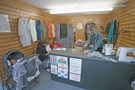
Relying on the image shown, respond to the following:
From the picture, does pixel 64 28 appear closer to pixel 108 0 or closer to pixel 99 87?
pixel 108 0

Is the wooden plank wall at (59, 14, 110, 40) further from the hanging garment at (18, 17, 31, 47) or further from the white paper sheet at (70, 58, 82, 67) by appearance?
the white paper sheet at (70, 58, 82, 67)

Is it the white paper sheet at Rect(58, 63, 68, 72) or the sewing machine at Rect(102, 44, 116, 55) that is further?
the white paper sheet at Rect(58, 63, 68, 72)

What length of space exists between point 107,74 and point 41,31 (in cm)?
345

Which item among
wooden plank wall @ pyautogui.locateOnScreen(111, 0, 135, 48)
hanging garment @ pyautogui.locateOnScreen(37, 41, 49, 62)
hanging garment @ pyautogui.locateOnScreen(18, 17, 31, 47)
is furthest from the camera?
hanging garment @ pyautogui.locateOnScreen(37, 41, 49, 62)

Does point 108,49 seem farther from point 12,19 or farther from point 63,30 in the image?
point 63,30

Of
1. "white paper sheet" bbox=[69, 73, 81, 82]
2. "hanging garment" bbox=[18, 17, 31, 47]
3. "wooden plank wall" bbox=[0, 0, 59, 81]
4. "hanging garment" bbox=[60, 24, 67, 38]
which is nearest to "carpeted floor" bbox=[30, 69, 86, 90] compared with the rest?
"white paper sheet" bbox=[69, 73, 81, 82]

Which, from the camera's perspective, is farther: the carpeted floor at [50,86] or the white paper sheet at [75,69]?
the carpeted floor at [50,86]

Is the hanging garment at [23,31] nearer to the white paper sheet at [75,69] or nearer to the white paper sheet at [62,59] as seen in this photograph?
the white paper sheet at [62,59]

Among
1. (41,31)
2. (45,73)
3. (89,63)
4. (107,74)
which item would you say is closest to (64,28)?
(41,31)

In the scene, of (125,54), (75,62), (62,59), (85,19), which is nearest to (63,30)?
(85,19)

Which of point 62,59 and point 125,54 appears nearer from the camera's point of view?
point 125,54

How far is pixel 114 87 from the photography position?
1.80 meters

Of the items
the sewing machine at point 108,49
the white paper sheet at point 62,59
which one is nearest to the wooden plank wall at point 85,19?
the sewing machine at point 108,49

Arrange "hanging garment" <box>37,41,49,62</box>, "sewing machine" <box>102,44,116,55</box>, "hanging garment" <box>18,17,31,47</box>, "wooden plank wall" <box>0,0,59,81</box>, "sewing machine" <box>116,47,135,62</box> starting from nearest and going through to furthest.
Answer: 1. "sewing machine" <box>116,47,135,62</box>
2. "sewing machine" <box>102,44,116,55</box>
3. "wooden plank wall" <box>0,0,59,81</box>
4. "hanging garment" <box>18,17,31,47</box>
5. "hanging garment" <box>37,41,49,62</box>
